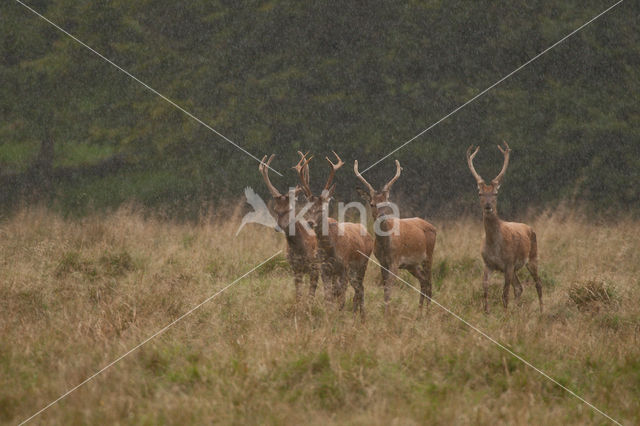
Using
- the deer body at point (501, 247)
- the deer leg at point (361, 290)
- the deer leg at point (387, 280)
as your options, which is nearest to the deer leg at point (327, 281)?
the deer leg at point (361, 290)

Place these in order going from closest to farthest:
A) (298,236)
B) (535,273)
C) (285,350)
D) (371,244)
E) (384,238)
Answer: (285,350), (298,236), (384,238), (535,273), (371,244)

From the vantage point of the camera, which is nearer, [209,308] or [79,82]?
[209,308]

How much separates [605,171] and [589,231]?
263 inches

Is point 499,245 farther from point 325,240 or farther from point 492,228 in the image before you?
point 325,240

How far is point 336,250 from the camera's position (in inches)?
368

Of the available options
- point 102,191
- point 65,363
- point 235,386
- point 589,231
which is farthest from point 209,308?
point 102,191

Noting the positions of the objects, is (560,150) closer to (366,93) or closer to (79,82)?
(366,93)

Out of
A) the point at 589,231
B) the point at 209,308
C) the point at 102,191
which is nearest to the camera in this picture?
the point at 209,308

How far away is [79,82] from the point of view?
2417 cm

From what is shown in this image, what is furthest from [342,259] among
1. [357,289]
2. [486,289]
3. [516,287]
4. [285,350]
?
[285,350]

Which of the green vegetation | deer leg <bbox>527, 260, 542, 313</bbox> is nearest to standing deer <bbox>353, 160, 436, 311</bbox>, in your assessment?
deer leg <bbox>527, 260, 542, 313</bbox>

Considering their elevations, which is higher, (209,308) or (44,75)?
(44,75)

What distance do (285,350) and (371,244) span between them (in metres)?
4.26

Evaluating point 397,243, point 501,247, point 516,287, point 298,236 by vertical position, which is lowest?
point 516,287
